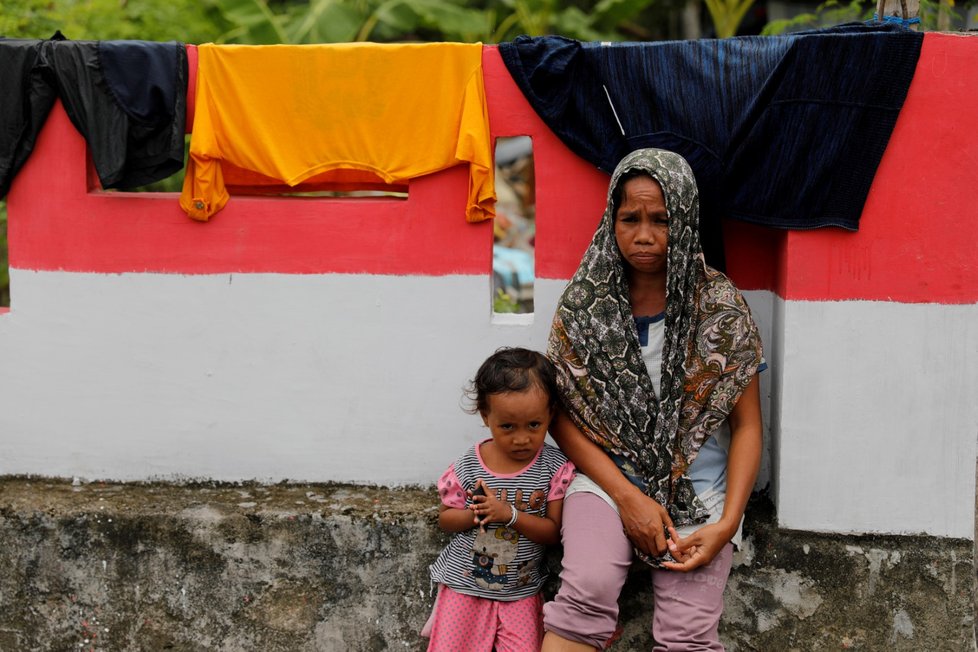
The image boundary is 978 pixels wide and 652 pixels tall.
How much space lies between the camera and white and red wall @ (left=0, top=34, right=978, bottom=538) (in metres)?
3.23

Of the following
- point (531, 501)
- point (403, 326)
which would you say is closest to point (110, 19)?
point (403, 326)

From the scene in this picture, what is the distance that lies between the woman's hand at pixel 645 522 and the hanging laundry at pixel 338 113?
112 centimetres

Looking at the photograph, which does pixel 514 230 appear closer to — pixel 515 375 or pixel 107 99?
pixel 107 99

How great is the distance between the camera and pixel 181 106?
3.55m

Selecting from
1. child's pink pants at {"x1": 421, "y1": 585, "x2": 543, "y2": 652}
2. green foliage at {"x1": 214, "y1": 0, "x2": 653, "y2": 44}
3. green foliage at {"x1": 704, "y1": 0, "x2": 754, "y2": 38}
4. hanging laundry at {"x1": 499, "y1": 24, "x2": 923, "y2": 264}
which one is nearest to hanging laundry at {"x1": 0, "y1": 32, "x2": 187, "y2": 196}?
hanging laundry at {"x1": 499, "y1": 24, "x2": 923, "y2": 264}

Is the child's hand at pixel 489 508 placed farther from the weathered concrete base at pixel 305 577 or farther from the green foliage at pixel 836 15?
the green foliage at pixel 836 15

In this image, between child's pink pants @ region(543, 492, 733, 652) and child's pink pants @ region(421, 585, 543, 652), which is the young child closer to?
child's pink pants @ region(421, 585, 543, 652)

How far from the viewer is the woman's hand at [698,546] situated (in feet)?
9.85

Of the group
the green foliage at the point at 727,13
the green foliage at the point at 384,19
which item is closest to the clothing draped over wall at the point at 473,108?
the green foliage at the point at 384,19

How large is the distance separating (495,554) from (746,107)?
162cm

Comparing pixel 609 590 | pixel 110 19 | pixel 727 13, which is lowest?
pixel 609 590

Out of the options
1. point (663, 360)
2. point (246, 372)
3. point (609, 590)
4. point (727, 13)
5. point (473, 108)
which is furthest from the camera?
point (727, 13)

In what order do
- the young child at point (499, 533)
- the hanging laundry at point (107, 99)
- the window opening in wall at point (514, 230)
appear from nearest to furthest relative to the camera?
the young child at point (499, 533)
the hanging laundry at point (107, 99)
the window opening in wall at point (514, 230)

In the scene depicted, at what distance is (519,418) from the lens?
3.02 meters
